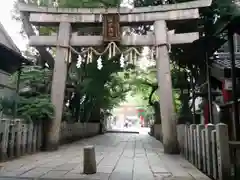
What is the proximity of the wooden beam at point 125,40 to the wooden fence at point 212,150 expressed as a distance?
399 cm

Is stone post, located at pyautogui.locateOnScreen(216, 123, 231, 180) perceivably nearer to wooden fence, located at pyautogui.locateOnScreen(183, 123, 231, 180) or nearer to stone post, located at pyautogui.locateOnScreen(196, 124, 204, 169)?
wooden fence, located at pyautogui.locateOnScreen(183, 123, 231, 180)

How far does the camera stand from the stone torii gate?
8.90 m

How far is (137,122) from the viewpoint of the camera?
65.8m

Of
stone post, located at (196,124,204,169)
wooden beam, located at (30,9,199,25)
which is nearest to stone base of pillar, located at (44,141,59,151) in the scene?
wooden beam, located at (30,9,199,25)

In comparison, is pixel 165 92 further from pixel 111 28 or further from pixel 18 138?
pixel 18 138

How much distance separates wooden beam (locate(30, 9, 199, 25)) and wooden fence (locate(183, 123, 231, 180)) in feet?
15.2

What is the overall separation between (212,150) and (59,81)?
6.49 metres

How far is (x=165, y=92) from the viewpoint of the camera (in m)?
8.84

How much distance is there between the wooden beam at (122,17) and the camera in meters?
9.16

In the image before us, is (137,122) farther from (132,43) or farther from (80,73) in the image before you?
(132,43)

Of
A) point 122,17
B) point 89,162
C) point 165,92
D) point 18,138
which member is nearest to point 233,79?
point 165,92

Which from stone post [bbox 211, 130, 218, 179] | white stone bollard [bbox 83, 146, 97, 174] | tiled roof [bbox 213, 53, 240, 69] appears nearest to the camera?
stone post [bbox 211, 130, 218, 179]

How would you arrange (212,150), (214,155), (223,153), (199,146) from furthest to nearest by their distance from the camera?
(199,146) < (212,150) < (214,155) < (223,153)

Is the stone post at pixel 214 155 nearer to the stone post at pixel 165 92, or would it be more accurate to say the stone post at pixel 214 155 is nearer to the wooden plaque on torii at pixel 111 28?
the stone post at pixel 165 92
